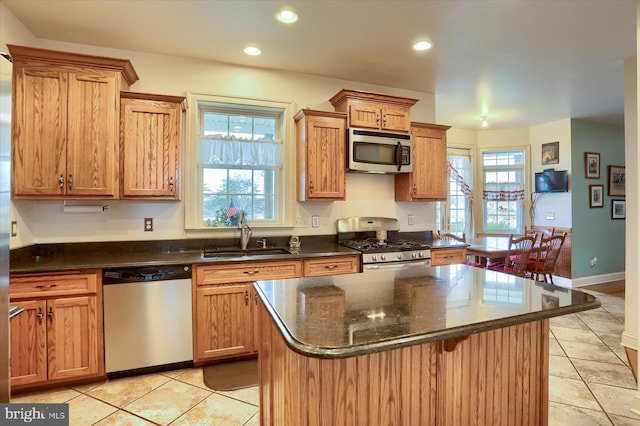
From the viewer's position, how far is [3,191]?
0.91 meters

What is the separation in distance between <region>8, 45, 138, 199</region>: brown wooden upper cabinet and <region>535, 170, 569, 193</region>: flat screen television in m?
5.95

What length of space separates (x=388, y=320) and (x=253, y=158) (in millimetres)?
2648

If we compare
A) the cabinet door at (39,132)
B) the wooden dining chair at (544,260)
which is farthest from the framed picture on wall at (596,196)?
→ the cabinet door at (39,132)

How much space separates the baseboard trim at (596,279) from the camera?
209 inches

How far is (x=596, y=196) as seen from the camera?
5492mm

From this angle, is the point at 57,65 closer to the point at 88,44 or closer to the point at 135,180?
the point at 88,44

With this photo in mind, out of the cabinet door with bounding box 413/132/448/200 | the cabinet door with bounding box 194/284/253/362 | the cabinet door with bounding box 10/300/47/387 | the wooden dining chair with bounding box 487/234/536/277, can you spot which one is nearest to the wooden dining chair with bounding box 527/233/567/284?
the wooden dining chair with bounding box 487/234/536/277

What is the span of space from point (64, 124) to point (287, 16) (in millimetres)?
1857

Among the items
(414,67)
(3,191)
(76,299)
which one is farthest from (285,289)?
(414,67)

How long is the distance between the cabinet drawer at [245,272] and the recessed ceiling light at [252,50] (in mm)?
1883

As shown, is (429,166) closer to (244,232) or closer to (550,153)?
(244,232)

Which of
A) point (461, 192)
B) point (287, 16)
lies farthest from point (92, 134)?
point (461, 192)

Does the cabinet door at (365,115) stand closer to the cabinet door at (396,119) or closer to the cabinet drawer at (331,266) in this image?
the cabinet door at (396,119)

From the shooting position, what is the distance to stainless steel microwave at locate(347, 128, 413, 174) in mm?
3307
